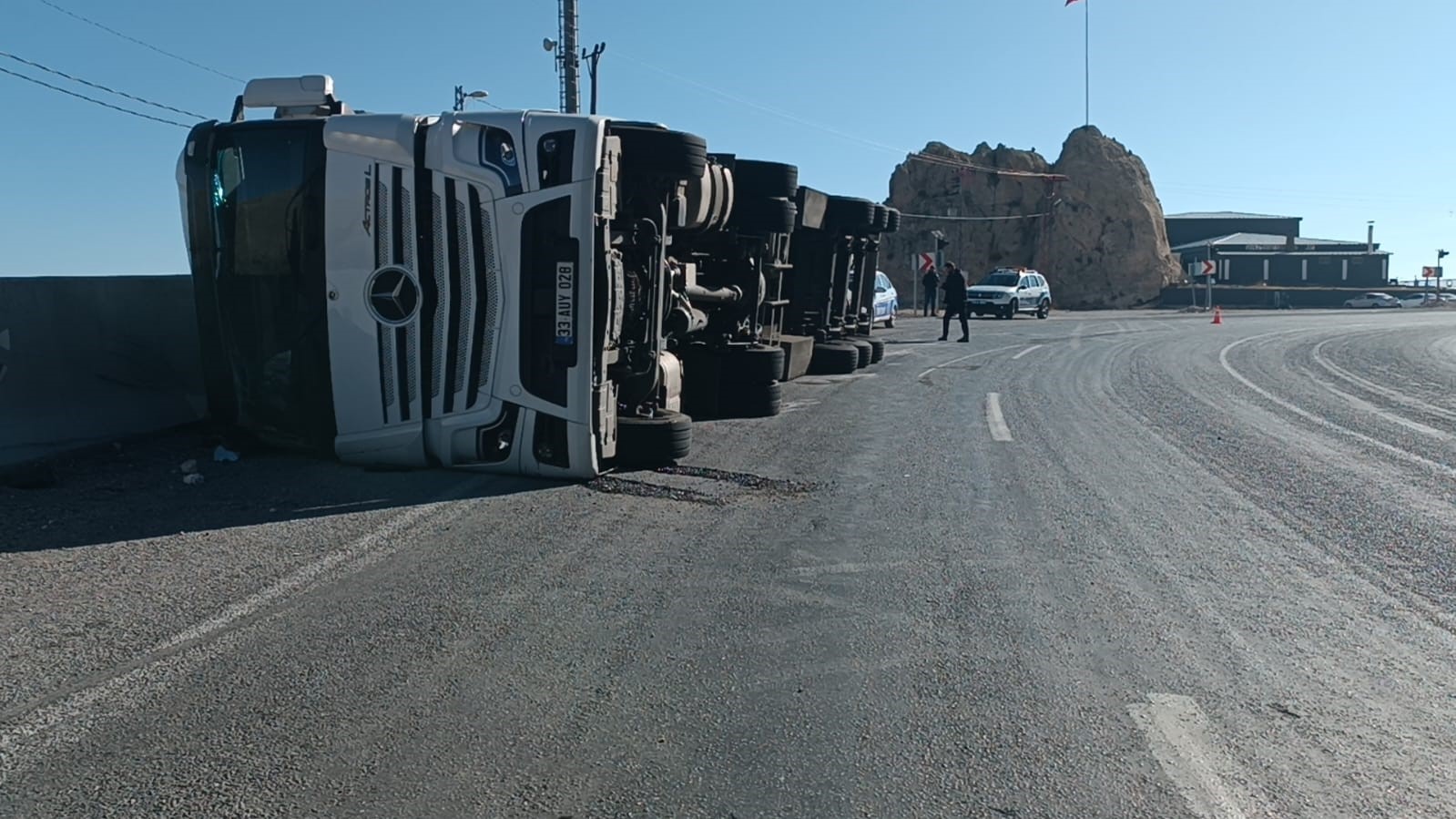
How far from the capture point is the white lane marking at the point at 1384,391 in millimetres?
13547

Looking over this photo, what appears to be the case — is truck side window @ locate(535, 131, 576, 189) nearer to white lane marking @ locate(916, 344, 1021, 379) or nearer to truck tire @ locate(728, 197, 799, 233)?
truck tire @ locate(728, 197, 799, 233)

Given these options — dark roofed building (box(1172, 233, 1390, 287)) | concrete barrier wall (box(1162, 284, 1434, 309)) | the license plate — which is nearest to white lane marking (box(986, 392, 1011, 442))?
the license plate

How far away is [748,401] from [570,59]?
18052mm

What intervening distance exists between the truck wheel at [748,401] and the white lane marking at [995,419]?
2283 millimetres

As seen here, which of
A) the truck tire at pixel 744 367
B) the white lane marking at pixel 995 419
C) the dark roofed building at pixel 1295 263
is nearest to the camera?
the white lane marking at pixel 995 419

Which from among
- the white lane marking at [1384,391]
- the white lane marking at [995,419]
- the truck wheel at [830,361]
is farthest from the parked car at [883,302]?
the white lane marking at [995,419]

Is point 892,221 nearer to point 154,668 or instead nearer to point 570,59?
point 570,59

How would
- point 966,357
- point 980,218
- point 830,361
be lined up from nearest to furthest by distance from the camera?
point 830,361 → point 966,357 → point 980,218

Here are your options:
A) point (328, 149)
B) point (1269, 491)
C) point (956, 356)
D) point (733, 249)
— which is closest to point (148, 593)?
point (328, 149)

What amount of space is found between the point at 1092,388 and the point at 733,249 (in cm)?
603

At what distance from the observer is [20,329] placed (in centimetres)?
885

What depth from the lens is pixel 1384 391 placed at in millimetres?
16047

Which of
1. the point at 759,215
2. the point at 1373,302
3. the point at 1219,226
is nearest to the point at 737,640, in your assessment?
the point at 759,215

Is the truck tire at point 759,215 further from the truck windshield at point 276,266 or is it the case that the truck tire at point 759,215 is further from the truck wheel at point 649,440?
the truck windshield at point 276,266
